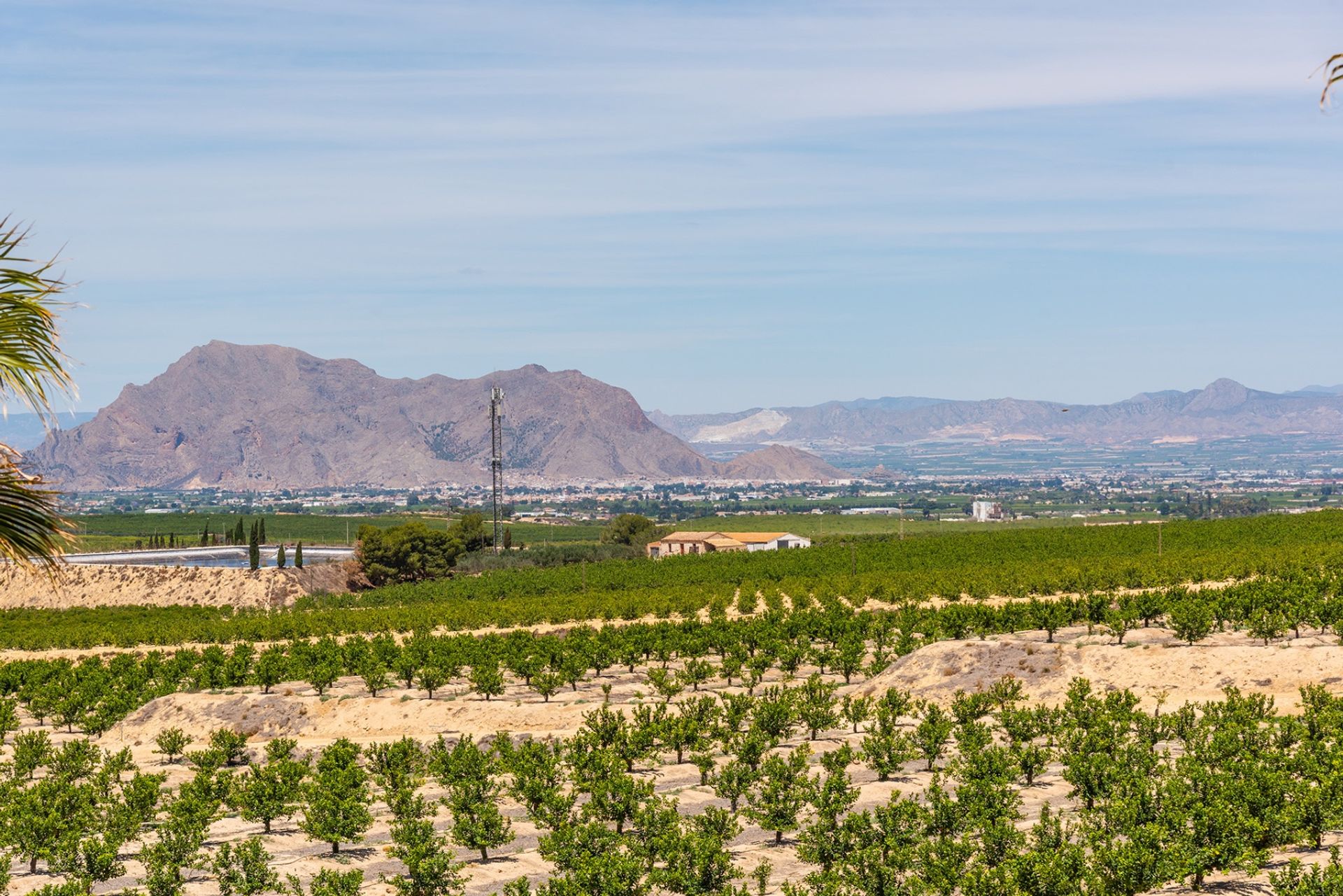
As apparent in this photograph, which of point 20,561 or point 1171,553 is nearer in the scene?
point 20,561

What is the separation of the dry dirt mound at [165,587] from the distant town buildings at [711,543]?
34449 mm

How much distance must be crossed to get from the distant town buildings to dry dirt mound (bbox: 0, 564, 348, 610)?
34449 mm

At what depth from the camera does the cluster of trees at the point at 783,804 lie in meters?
16.1

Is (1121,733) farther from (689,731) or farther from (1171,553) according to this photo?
(1171,553)

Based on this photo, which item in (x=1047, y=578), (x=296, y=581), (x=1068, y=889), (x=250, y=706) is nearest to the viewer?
(x=1068, y=889)

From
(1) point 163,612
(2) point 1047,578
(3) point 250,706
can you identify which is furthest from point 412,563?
(3) point 250,706

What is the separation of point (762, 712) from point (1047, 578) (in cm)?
3457

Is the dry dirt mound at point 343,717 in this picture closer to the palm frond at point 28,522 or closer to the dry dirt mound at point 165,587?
the palm frond at point 28,522

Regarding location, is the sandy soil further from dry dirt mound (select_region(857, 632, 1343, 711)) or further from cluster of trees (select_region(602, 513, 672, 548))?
cluster of trees (select_region(602, 513, 672, 548))

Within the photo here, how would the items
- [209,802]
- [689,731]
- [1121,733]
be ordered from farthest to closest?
[689,731]
[1121,733]
[209,802]

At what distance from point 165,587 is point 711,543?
163 ft

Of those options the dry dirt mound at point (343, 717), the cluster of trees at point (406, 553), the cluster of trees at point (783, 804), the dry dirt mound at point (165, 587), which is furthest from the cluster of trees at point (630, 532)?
the cluster of trees at point (783, 804)

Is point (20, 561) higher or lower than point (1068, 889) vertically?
higher

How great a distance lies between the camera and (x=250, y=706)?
3484 centimetres
